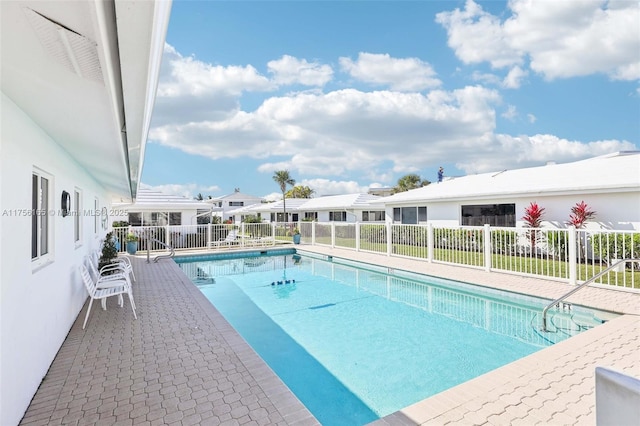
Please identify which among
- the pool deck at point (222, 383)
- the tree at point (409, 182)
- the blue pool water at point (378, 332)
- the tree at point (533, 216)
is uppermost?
the tree at point (409, 182)

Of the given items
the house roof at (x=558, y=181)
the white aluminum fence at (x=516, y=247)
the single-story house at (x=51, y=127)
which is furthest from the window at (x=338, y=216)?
the single-story house at (x=51, y=127)

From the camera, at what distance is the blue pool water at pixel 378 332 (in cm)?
432

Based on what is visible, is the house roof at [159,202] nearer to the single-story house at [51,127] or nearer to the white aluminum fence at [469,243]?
the white aluminum fence at [469,243]

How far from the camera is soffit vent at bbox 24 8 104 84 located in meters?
1.72

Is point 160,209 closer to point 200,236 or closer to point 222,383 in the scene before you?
point 200,236

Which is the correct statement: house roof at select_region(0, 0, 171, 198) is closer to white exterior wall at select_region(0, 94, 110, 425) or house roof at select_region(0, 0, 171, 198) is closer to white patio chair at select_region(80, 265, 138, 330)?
white exterior wall at select_region(0, 94, 110, 425)

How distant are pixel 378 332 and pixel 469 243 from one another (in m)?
6.22

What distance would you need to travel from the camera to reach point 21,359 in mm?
3100

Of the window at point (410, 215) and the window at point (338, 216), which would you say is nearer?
the window at point (410, 215)

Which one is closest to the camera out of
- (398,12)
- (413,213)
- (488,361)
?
(488,361)

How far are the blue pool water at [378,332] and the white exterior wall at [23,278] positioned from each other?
2873mm

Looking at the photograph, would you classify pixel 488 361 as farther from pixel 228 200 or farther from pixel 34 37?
pixel 228 200

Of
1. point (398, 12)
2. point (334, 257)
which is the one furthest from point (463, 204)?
point (398, 12)

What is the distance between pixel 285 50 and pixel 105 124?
11.9 metres
